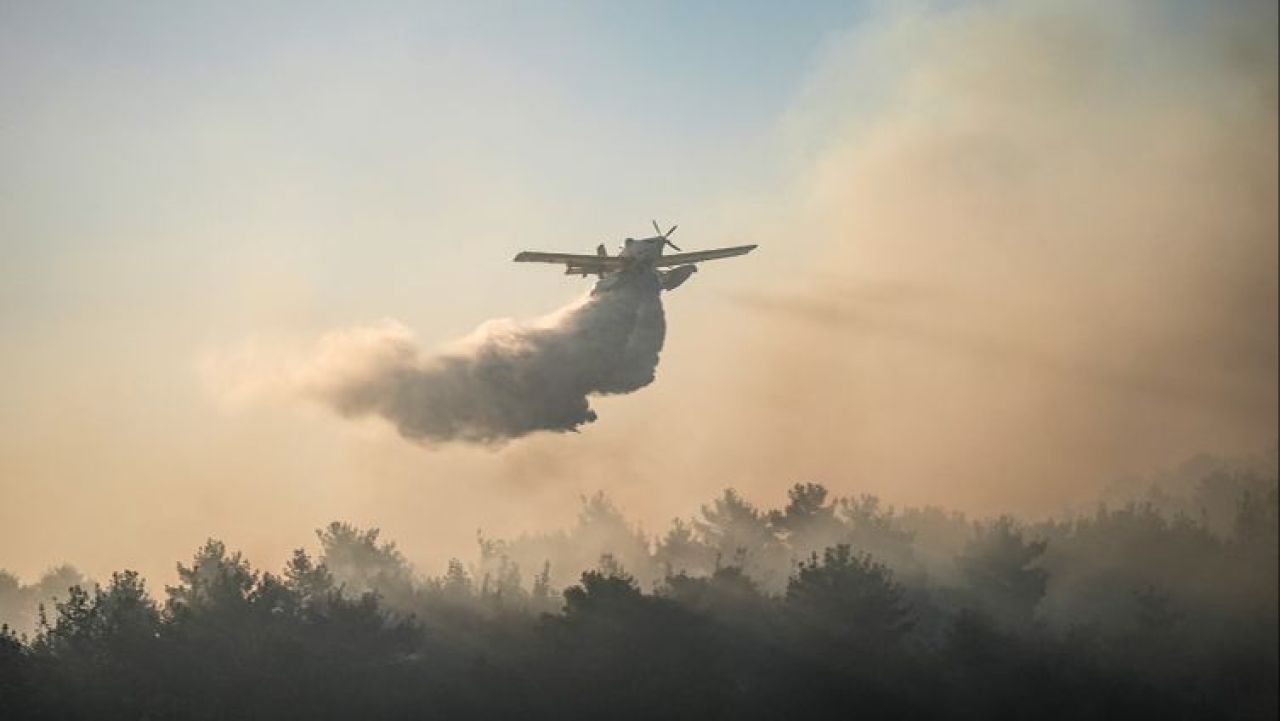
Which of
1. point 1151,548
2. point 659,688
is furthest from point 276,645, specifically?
point 1151,548

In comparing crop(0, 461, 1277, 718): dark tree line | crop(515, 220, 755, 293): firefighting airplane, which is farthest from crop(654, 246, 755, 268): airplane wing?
crop(0, 461, 1277, 718): dark tree line

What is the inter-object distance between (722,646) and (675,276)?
19472 mm

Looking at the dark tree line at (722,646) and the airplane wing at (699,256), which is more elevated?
the airplane wing at (699,256)

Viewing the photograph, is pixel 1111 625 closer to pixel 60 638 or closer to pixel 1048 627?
pixel 1048 627

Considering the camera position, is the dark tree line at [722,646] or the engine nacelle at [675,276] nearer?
the dark tree line at [722,646]

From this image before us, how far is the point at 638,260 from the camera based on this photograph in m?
67.4

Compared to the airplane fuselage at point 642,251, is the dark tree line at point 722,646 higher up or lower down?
lower down

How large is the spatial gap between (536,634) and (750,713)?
1353 cm

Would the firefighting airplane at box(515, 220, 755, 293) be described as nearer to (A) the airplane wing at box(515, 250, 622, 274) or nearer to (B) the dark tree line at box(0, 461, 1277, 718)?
(A) the airplane wing at box(515, 250, 622, 274)

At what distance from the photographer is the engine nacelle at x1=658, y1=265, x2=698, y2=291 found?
6812 cm

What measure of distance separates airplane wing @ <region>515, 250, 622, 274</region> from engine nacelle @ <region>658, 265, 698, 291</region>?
2.39m

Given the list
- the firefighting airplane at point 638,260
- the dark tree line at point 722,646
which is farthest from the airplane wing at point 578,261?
the dark tree line at point 722,646

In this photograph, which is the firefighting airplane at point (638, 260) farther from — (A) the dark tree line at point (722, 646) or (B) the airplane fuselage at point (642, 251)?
(A) the dark tree line at point (722, 646)

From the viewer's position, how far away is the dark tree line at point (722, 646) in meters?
59.9
